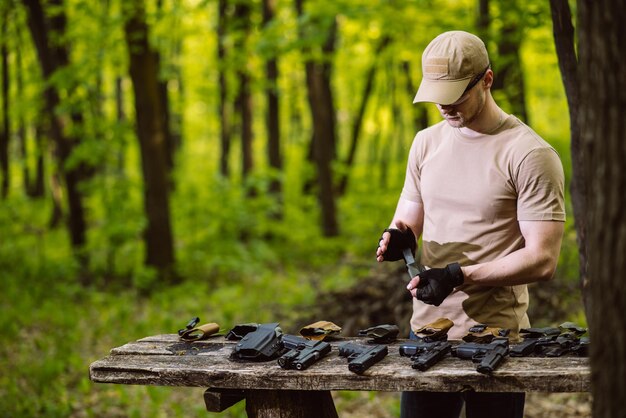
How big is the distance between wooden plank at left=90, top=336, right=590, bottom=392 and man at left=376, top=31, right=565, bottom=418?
282 millimetres

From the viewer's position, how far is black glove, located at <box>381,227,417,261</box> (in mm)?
3123

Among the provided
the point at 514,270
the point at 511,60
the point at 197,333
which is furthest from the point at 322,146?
the point at 514,270

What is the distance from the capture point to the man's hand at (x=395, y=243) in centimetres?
310

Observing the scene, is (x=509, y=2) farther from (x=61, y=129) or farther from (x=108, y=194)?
(x=61, y=129)

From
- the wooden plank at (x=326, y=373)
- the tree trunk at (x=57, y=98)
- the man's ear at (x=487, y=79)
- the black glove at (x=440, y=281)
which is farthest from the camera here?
the tree trunk at (x=57, y=98)

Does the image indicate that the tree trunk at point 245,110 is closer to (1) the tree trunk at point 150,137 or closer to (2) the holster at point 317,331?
(1) the tree trunk at point 150,137

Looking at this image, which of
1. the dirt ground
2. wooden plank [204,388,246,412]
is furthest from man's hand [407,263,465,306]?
the dirt ground

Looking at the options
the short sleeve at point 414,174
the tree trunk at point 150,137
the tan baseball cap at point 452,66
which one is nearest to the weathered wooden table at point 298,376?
the short sleeve at point 414,174

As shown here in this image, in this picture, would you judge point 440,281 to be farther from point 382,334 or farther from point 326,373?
point 326,373

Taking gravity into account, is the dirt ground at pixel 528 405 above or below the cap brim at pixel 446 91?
below

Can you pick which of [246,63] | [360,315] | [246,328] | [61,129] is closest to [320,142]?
[246,63]

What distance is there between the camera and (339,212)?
51.9 feet

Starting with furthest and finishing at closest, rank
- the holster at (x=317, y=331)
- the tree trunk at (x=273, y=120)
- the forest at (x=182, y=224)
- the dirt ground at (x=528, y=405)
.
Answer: the tree trunk at (x=273, y=120) < the forest at (x=182, y=224) < the dirt ground at (x=528, y=405) < the holster at (x=317, y=331)

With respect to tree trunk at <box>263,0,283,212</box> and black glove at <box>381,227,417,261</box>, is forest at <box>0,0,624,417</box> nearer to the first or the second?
tree trunk at <box>263,0,283,212</box>
